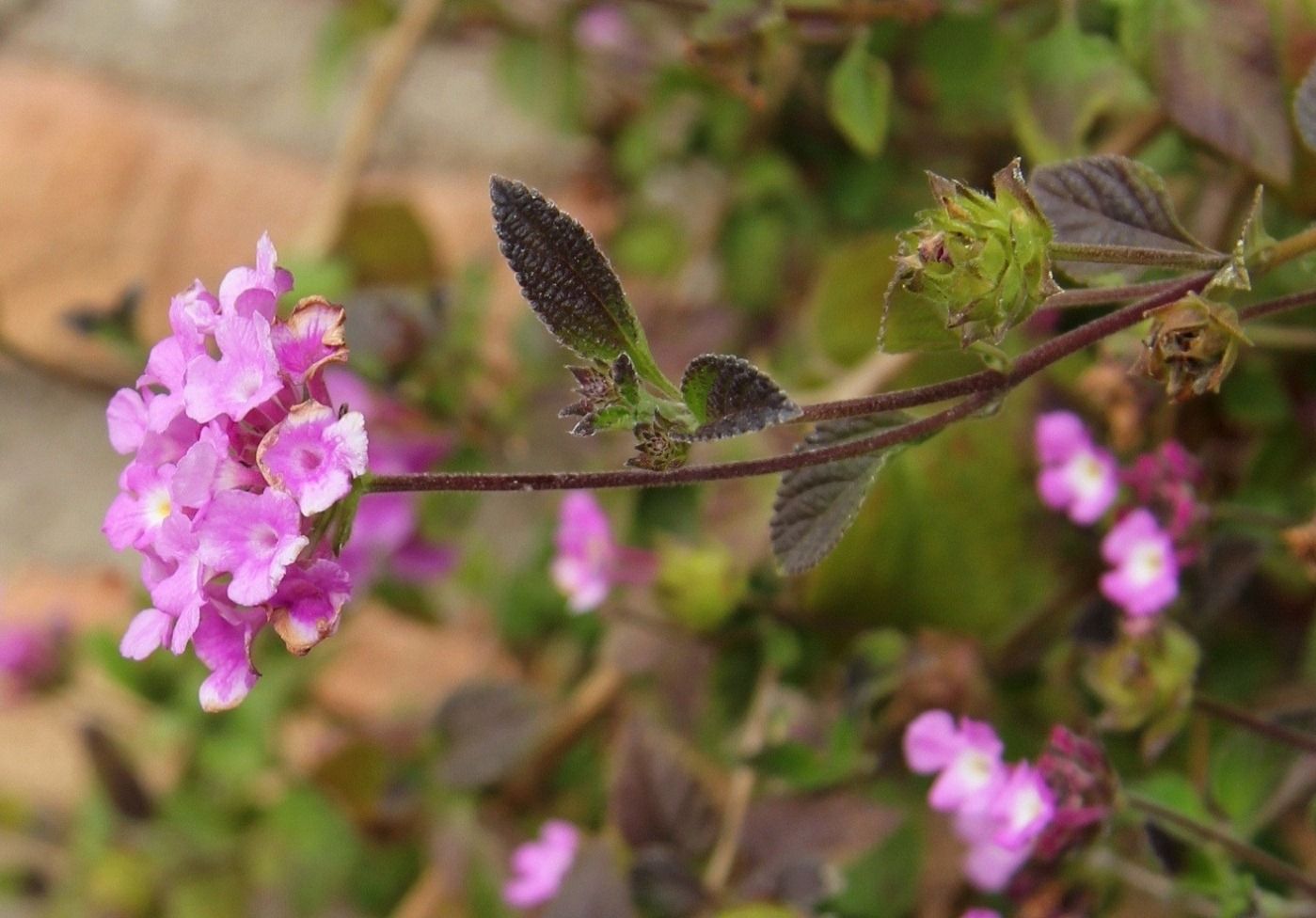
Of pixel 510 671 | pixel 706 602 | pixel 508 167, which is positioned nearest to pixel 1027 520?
pixel 706 602

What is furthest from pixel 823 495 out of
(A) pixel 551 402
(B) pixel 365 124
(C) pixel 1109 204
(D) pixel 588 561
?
(B) pixel 365 124

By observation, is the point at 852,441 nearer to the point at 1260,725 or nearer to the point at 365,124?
the point at 1260,725

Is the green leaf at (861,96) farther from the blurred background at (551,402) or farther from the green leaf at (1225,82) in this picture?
the green leaf at (1225,82)

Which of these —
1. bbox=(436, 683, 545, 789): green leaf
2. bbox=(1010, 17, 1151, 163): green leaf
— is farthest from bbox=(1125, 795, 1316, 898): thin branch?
bbox=(436, 683, 545, 789): green leaf

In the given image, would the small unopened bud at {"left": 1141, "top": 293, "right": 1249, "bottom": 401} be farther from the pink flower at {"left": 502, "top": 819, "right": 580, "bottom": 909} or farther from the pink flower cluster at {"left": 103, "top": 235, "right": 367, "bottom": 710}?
the pink flower at {"left": 502, "top": 819, "right": 580, "bottom": 909}

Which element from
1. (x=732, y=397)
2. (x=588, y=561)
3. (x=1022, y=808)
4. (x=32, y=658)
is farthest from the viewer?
(x=32, y=658)

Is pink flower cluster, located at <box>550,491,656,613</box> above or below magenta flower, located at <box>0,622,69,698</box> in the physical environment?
below
